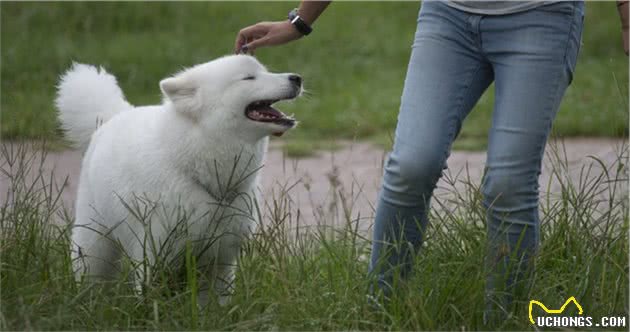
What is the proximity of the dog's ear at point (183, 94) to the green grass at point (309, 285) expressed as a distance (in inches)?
20.3

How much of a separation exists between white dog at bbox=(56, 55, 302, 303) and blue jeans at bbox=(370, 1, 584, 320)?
25.4 inches

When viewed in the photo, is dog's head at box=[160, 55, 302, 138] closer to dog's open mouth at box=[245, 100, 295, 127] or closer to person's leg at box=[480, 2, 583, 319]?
dog's open mouth at box=[245, 100, 295, 127]

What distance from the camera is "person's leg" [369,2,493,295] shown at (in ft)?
11.1

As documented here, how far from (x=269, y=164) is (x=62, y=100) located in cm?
376

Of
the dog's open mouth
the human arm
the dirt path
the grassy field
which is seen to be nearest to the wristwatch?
the human arm

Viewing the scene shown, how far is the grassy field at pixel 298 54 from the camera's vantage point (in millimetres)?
9508

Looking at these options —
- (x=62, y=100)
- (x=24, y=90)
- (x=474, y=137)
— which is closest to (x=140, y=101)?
(x=24, y=90)

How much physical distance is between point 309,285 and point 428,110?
0.75 m

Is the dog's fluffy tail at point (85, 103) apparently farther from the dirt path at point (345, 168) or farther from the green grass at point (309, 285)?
the dirt path at point (345, 168)

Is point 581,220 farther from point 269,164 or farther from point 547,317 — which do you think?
point 269,164

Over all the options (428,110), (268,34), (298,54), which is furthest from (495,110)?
(298,54)

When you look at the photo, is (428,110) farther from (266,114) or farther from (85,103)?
(85,103)

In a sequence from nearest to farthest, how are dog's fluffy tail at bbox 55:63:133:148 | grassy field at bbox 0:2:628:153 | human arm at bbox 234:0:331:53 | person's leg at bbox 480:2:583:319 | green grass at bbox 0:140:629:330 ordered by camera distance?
person's leg at bbox 480:2:583:319 < green grass at bbox 0:140:629:330 < human arm at bbox 234:0:331:53 < dog's fluffy tail at bbox 55:63:133:148 < grassy field at bbox 0:2:628:153

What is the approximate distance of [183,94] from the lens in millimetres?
4055
